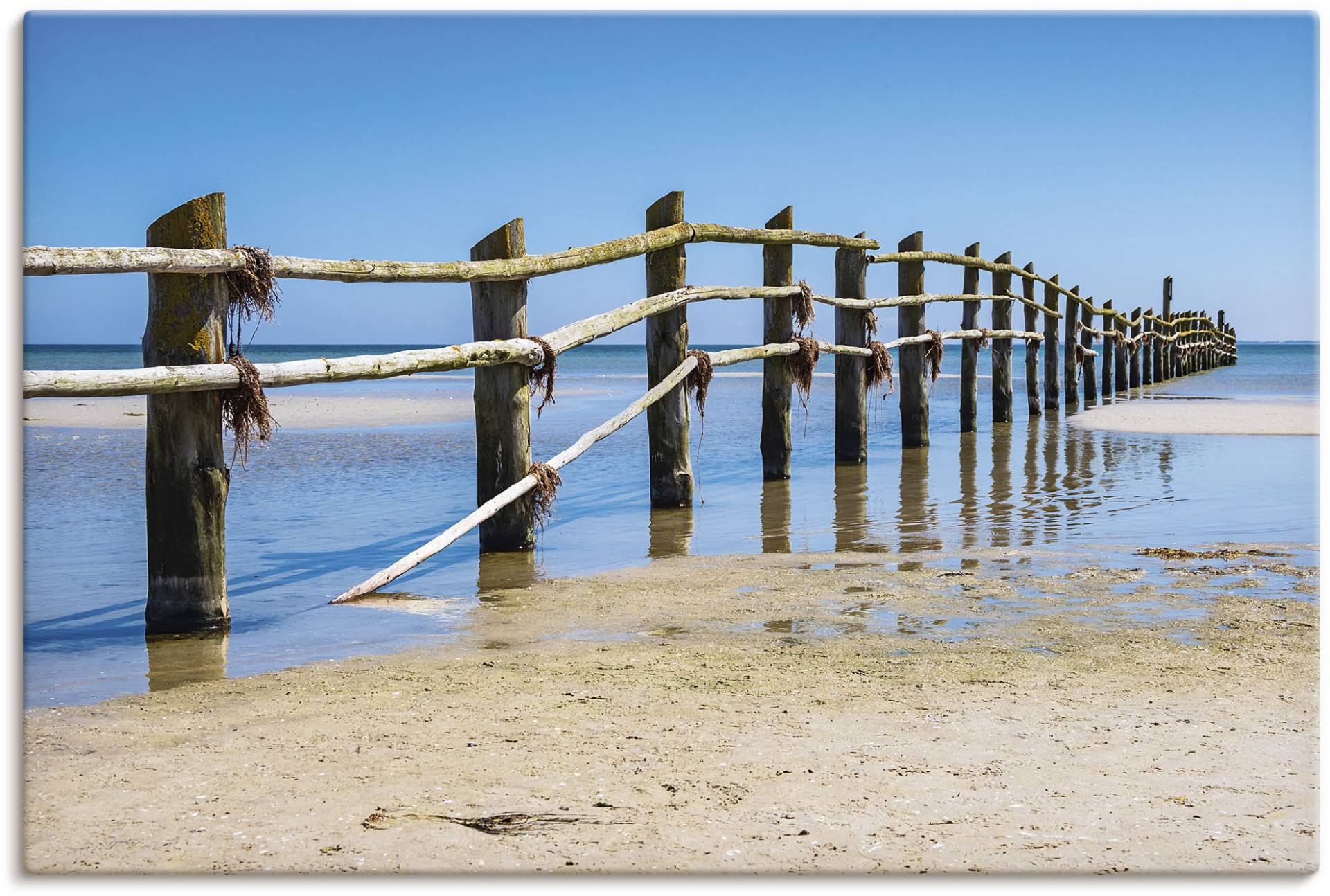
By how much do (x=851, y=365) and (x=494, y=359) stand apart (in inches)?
224

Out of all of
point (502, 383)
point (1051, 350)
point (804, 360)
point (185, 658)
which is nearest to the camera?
point (185, 658)

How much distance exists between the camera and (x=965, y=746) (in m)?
3.08

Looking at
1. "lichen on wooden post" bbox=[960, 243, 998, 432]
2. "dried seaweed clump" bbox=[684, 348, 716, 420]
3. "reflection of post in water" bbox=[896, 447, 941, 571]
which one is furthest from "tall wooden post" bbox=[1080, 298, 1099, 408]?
"dried seaweed clump" bbox=[684, 348, 716, 420]

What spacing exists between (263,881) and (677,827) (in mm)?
856

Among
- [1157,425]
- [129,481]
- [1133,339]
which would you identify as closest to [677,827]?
[129,481]

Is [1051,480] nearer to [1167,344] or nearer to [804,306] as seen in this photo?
[804,306]

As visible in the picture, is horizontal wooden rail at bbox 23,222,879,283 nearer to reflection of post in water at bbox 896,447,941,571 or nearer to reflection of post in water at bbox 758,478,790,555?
Answer: reflection of post in water at bbox 758,478,790,555

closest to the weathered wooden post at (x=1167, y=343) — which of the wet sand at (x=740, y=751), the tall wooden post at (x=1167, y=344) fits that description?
the tall wooden post at (x=1167, y=344)

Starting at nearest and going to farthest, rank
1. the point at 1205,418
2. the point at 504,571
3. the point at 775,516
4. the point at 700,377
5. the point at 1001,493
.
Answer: the point at 504,571 → the point at 775,516 → the point at 700,377 → the point at 1001,493 → the point at 1205,418

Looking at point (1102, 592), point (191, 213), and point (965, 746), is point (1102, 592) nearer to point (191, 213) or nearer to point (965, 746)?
point (965, 746)

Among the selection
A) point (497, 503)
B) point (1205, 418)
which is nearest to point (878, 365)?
point (497, 503)

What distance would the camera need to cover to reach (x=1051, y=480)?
9.79 meters

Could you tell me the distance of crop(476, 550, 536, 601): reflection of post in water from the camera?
5785 millimetres

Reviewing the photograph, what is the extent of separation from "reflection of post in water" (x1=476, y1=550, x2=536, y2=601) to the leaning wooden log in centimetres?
22
